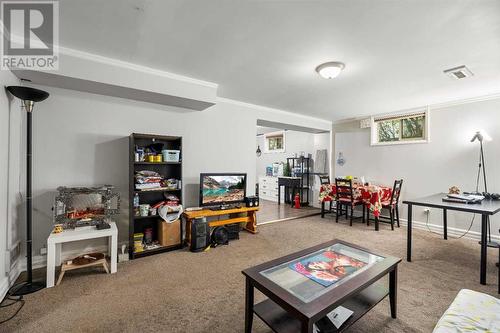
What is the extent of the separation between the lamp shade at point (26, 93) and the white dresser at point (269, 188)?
19.2 feet

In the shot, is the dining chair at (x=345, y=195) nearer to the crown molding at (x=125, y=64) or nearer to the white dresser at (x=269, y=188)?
the white dresser at (x=269, y=188)

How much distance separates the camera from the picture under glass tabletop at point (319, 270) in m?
1.37

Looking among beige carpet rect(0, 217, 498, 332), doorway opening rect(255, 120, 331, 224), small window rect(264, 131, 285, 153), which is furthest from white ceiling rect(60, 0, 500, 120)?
small window rect(264, 131, 285, 153)

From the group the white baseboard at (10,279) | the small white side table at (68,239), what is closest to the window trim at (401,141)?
the small white side table at (68,239)

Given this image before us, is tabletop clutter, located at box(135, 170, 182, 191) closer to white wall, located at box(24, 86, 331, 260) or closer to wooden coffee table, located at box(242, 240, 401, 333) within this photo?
white wall, located at box(24, 86, 331, 260)

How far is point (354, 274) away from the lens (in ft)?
5.02

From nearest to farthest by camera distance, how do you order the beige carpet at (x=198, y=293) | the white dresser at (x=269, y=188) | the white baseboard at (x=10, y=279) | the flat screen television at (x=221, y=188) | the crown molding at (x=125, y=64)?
the beige carpet at (x=198, y=293), the white baseboard at (x=10, y=279), the crown molding at (x=125, y=64), the flat screen television at (x=221, y=188), the white dresser at (x=269, y=188)

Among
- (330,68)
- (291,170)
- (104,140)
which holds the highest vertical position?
(330,68)

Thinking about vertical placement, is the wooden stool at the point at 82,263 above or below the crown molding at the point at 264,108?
below

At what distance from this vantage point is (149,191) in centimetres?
293

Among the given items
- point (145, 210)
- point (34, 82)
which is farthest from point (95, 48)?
point (145, 210)

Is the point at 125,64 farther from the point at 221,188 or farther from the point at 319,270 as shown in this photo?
the point at 319,270

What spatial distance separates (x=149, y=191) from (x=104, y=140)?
0.88 meters

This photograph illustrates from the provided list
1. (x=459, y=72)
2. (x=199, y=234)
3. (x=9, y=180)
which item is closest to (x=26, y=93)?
(x=9, y=180)
